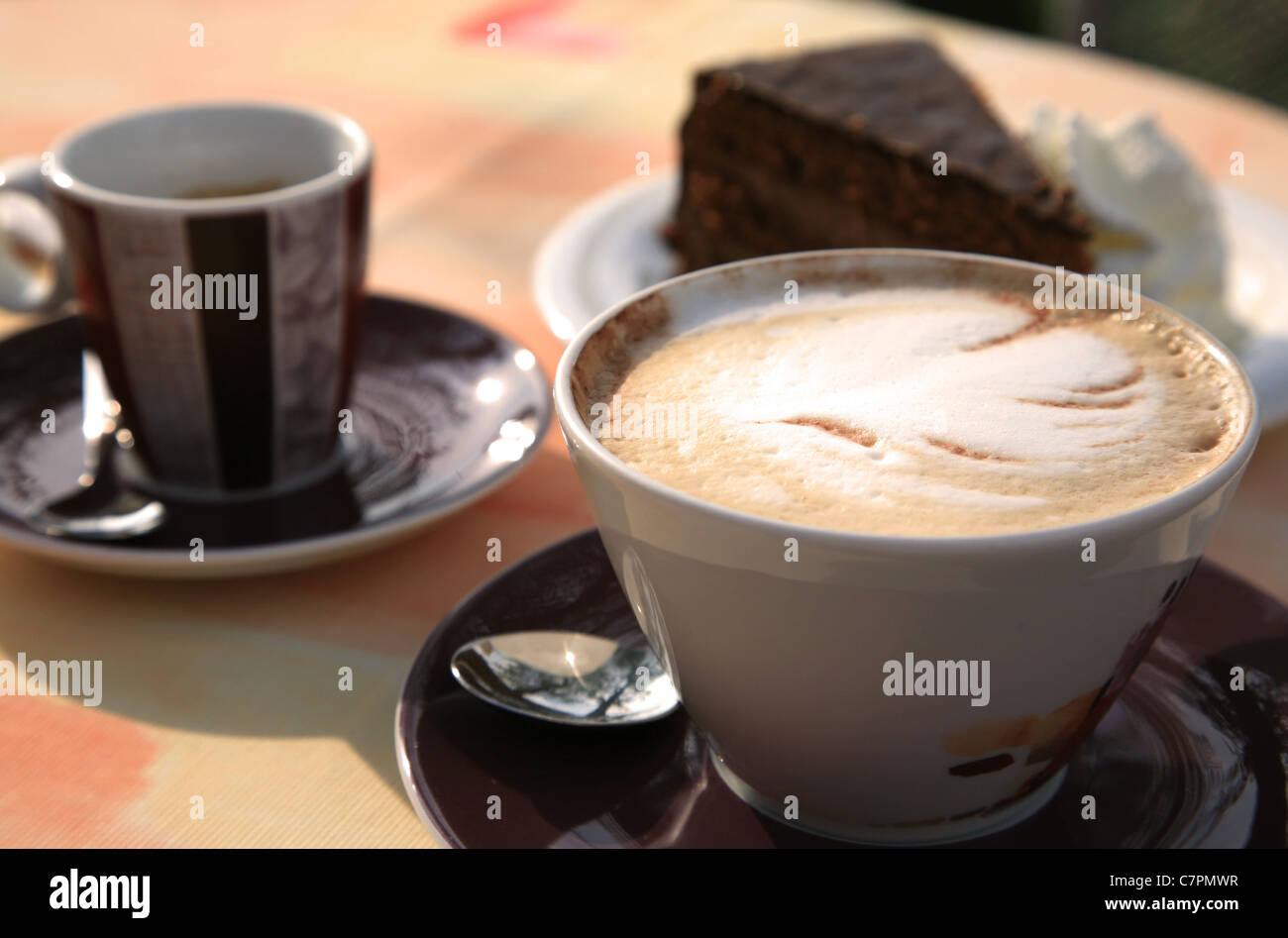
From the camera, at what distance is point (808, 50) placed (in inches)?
80.7

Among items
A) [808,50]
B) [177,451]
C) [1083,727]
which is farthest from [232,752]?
[808,50]

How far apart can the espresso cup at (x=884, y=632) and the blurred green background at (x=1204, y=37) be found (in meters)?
3.43

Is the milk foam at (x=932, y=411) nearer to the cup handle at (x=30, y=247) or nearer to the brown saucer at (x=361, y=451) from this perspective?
the brown saucer at (x=361, y=451)

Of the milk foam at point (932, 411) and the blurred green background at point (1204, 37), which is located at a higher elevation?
the milk foam at point (932, 411)

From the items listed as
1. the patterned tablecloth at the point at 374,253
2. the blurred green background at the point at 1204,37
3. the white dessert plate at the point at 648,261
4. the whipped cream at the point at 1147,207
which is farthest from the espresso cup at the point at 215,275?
the blurred green background at the point at 1204,37

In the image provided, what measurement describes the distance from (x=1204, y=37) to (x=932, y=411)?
4.08m

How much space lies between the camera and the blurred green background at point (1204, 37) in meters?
4.05

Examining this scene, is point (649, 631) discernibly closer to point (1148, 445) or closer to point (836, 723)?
point (836, 723)

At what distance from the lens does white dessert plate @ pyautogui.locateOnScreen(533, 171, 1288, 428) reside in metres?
1.36

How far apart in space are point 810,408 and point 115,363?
66 cm

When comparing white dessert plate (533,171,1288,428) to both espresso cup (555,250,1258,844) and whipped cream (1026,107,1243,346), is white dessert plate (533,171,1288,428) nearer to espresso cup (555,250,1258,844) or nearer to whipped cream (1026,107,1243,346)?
whipped cream (1026,107,1243,346)

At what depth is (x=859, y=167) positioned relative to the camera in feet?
6.30

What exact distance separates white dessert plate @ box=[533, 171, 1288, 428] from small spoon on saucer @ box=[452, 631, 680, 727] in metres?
0.50

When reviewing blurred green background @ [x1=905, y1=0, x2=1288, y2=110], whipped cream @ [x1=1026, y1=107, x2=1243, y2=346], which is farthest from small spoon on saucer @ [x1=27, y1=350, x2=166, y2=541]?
blurred green background @ [x1=905, y1=0, x2=1288, y2=110]
